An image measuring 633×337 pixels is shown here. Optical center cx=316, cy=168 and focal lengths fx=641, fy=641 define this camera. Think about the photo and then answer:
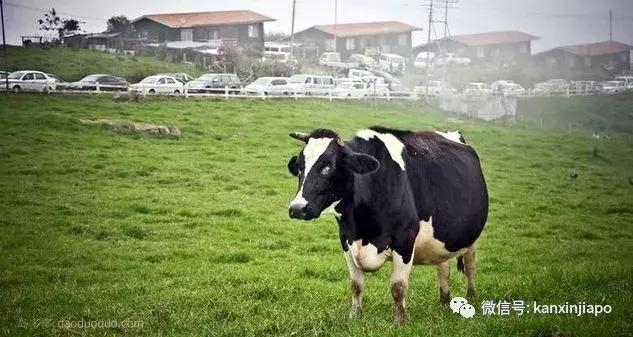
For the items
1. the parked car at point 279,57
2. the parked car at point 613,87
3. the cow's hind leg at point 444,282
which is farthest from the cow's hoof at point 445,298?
the parked car at point 279,57

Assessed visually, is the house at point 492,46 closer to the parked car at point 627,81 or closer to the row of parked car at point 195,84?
the parked car at point 627,81

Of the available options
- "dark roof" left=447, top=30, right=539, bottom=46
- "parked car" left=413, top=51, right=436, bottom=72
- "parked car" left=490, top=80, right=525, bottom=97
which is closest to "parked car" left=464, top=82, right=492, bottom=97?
"parked car" left=490, top=80, right=525, bottom=97

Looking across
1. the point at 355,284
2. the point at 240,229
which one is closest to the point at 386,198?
the point at 355,284

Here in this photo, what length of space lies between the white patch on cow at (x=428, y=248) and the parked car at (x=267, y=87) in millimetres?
11235

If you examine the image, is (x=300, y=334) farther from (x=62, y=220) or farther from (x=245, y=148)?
(x=245, y=148)

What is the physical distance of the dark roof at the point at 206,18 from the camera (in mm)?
13203

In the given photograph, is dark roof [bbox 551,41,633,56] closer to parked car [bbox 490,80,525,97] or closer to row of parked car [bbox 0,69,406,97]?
parked car [bbox 490,80,525,97]

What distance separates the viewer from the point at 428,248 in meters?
5.83

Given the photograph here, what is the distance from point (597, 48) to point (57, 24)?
1265cm

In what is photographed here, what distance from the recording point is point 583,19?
14.1 m

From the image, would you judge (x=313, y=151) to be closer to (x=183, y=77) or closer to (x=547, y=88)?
(x=183, y=77)

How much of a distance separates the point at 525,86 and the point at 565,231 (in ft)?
29.8

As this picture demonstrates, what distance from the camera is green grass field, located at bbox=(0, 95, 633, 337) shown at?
6047 mm

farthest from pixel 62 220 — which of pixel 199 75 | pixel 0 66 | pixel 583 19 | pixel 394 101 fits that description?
pixel 583 19
